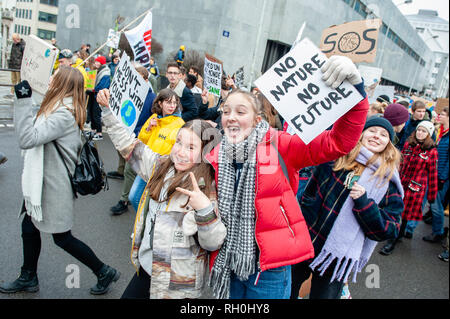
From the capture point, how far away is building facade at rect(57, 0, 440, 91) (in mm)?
19312

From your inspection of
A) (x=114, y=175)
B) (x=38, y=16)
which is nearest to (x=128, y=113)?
(x=114, y=175)

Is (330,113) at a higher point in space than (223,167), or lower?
higher

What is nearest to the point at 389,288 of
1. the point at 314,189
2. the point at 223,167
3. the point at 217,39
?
the point at 314,189

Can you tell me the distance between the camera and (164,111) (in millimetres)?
3510

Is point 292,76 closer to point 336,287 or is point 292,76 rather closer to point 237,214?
point 237,214

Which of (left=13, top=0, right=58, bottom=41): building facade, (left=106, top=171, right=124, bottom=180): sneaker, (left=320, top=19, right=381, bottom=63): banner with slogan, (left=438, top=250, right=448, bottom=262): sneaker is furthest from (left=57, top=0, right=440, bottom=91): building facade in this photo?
(left=13, top=0, right=58, bottom=41): building facade

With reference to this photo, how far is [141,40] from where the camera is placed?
5.16 meters

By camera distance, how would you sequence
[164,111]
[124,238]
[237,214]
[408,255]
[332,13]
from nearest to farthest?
[237,214], [164,111], [124,238], [408,255], [332,13]

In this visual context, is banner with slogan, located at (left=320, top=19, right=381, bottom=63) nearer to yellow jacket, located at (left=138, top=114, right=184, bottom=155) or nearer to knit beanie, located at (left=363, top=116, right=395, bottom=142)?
knit beanie, located at (left=363, top=116, right=395, bottom=142)

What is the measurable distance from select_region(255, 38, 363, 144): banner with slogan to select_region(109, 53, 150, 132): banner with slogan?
3.86ft

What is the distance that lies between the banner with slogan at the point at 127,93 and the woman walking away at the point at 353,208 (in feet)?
5.03

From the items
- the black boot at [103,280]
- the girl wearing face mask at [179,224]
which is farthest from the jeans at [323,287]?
the black boot at [103,280]
